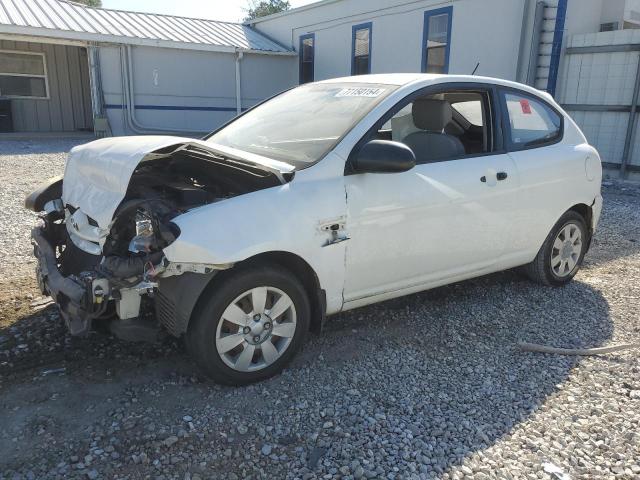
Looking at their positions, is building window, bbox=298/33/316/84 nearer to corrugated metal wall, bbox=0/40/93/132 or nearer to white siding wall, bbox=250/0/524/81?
white siding wall, bbox=250/0/524/81

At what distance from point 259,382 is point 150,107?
14.9 metres

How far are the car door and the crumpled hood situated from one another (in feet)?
2.04

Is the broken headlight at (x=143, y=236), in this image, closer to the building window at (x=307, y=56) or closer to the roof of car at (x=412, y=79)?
the roof of car at (x=412, y=79)

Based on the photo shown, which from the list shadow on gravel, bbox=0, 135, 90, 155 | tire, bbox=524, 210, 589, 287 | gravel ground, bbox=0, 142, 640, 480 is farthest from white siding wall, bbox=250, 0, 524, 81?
gravel ground, bbox=0, 142, 640, 480

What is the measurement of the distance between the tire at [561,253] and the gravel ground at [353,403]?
0.47 metres

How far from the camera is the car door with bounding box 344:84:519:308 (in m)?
3.45

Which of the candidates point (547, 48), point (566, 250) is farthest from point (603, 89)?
point (566, 250)

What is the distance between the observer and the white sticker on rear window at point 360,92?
3.79 meters

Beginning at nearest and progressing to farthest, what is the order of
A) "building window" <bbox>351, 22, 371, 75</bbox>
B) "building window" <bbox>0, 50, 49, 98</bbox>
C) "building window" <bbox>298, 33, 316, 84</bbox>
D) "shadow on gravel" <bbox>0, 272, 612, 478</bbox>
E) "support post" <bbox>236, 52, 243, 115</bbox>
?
"shadow on gravel" <bbox>0, 272, 612, 478</bbox>, "building window" <bbox>351, 22, 371, 75</bbox>, "building window" <bbox>0, 50, 49, 98</bbox>, "support post" <bbox>236, 52, 243, 115</bbox>, "building window" <bbox>298, 33, 316, 84</bbox>

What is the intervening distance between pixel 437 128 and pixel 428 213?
840 mm

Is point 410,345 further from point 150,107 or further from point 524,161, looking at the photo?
point 150,107

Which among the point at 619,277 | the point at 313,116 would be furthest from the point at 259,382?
the point at 619,277

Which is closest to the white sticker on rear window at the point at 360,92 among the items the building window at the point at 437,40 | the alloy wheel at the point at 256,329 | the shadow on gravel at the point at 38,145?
the alloy wheel at the point at 256,329

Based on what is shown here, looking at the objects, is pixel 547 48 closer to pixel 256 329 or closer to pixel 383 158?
pixel 383 158
